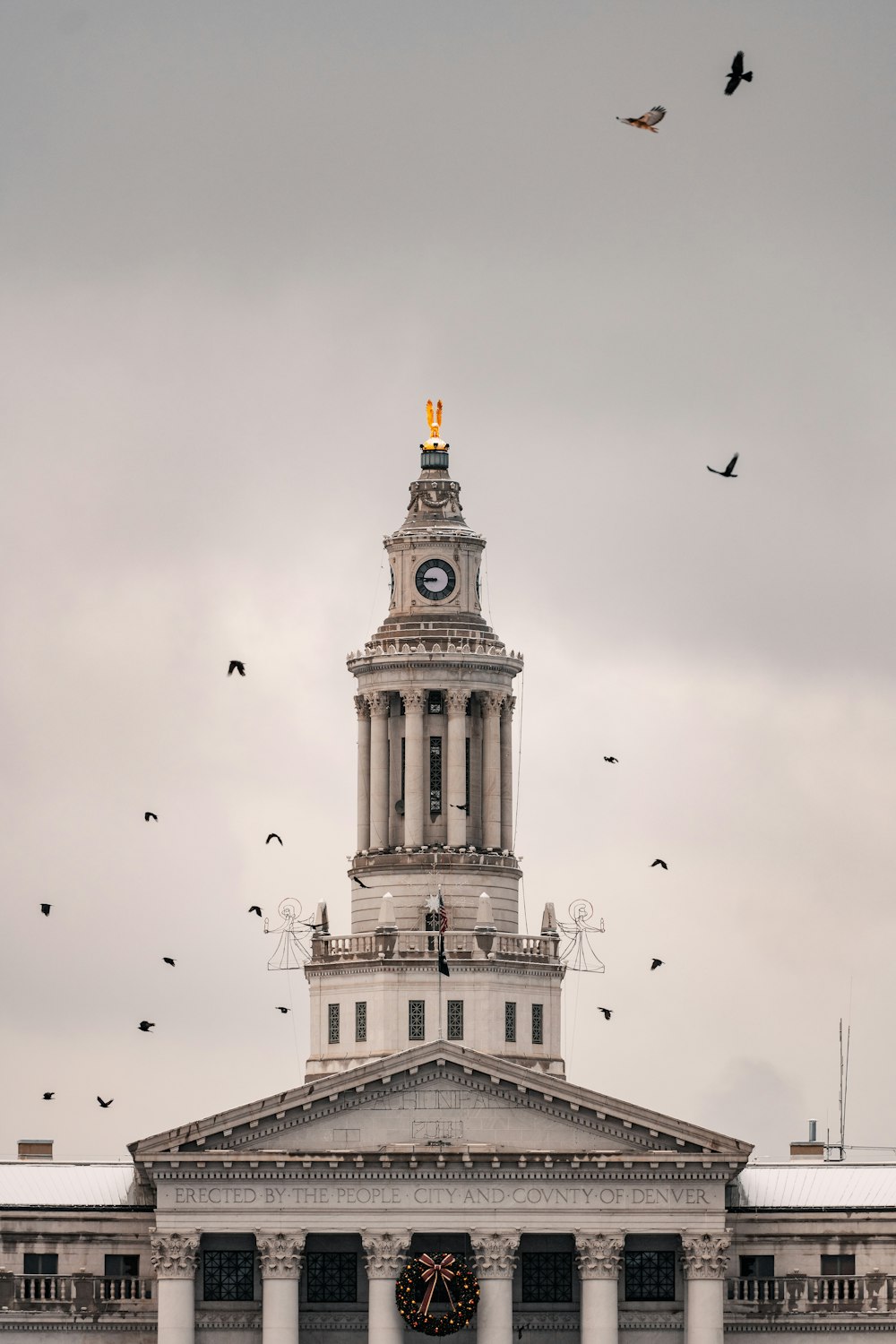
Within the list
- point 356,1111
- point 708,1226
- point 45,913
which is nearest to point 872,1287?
point 708,1226

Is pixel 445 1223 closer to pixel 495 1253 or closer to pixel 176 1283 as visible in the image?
pixel 495 1253

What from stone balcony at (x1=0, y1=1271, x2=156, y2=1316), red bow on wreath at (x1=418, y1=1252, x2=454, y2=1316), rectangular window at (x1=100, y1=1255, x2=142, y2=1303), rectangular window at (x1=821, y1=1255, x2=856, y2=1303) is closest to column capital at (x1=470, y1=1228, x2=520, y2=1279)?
red bow on wreath at (x1=418, y1=1252, x2=454, y2=1316)

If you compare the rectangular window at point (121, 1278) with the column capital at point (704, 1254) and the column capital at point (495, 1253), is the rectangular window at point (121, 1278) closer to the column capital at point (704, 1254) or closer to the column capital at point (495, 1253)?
the column capital at point (495, 1253)

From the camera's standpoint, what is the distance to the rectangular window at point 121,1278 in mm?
195500

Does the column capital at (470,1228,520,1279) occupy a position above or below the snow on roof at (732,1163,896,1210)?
below

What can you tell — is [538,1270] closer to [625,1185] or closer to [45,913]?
[625,1185]

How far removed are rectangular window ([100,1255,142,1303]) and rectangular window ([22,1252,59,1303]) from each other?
75.3 inches

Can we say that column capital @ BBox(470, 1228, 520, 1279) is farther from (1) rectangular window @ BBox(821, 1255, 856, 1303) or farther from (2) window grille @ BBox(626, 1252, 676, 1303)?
(1) rectangular window @ BBox(821, 1255, 856, 1303)

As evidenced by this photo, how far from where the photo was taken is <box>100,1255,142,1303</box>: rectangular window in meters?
196

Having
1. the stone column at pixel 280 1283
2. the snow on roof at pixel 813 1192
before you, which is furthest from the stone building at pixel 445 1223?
the snow on roof at pixel 813 1192

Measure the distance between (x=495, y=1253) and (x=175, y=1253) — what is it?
39.8ft

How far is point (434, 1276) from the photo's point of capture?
191 meters

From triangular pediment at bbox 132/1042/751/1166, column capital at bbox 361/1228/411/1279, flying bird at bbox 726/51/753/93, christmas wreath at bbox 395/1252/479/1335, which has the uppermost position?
flying bird at bbox 726/51/753/93

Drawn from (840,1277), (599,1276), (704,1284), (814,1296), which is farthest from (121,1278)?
(840,1277)
